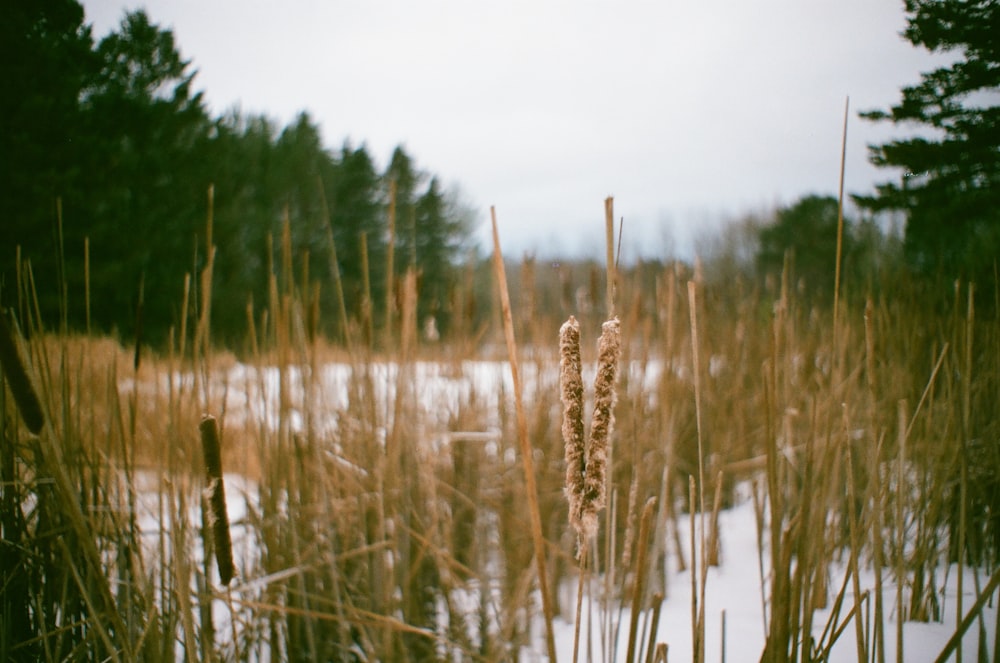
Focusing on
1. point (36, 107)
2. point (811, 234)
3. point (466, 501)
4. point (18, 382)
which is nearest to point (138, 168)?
point (36, 107)

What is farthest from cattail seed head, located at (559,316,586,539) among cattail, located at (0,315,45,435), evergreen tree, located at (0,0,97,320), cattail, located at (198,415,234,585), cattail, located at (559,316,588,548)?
evergreen tree, located at (0,0,97,320)

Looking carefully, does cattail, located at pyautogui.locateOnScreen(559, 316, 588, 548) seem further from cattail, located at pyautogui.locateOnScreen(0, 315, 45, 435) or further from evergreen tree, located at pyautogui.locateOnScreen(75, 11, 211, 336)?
evergreen tree, located at pyautogui.locateOnScreen(75, 11, 211, 336)

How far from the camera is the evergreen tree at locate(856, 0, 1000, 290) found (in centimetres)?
97

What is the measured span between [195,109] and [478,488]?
5853 millimetres

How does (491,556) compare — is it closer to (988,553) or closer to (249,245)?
(988,553)

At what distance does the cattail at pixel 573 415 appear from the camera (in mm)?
350

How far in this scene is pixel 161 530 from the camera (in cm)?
66

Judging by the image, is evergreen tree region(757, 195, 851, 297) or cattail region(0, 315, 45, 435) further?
evergreen tree region(757, 195, 851, 297)

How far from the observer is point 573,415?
36cm

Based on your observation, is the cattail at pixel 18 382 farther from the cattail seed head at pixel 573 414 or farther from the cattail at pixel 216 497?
the cattail seed head at pixel 573 414

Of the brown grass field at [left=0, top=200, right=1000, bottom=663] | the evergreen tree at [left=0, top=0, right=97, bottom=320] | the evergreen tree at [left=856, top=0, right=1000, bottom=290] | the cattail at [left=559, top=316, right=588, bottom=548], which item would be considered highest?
the evergreen tree at [left=0, top=0, right=97, bottom=320]

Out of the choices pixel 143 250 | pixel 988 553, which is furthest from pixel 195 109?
pixel 988 553

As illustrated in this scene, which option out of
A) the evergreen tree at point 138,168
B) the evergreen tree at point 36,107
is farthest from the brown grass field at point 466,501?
the evergreen tree at point 36,107

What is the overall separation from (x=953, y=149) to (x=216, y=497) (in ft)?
4.90
